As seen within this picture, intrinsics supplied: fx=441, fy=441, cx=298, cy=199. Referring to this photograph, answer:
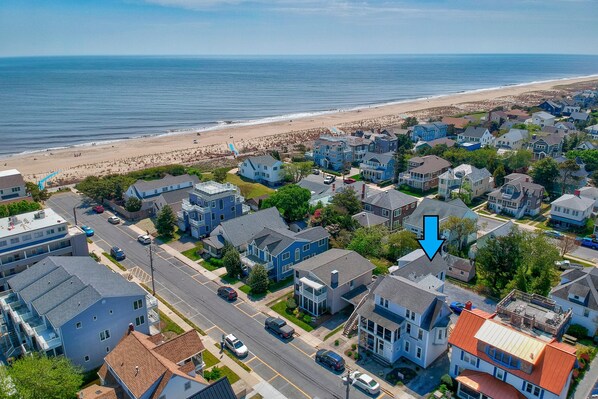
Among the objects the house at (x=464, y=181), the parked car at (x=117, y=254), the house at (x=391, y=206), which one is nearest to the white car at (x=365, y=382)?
the house at (x=391, y=206)

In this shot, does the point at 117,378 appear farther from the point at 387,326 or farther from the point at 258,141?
the point at 258,141

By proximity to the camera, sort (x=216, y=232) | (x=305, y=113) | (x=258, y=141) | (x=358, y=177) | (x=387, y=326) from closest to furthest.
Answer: (x=387, y=326) → (x=216, y=232) → (x=358, y=177) → (x=258, y=141) → (x=305, y=113)

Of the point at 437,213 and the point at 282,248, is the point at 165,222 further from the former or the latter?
the point at 437,213

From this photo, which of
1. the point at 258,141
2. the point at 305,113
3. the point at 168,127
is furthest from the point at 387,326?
the point at 305,113

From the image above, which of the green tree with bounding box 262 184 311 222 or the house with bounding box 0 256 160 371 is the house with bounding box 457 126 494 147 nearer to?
the green tree with bounding box 262 184 311 222

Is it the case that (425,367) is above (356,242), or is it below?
below

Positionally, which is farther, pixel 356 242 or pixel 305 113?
pixel 305 113

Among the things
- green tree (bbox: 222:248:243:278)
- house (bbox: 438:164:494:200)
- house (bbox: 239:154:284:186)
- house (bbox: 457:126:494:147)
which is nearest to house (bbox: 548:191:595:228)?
house (bbox: 438:164:494:200)
